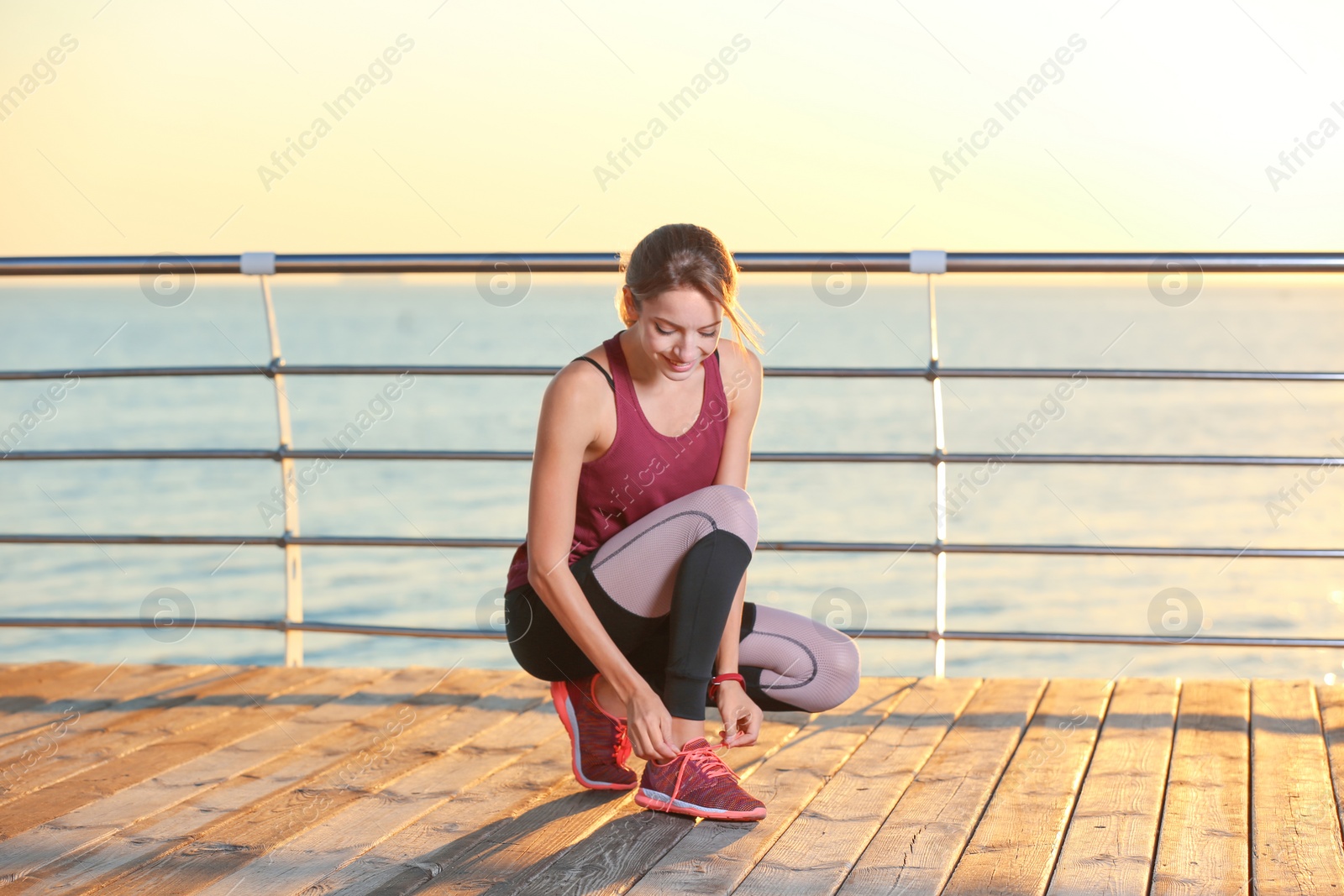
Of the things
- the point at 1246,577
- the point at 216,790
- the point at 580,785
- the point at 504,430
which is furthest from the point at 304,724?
the point at 504,430

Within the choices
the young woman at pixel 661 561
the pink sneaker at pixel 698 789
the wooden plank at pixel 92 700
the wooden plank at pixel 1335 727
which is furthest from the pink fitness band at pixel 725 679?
the wooden plank at pixel 92 700

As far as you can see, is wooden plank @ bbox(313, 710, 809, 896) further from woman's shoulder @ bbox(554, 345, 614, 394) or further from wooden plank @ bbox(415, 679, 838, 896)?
woman's shoulder @ bbox(554, 345, 614, 394)

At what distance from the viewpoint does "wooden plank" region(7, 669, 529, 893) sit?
146 centimetres

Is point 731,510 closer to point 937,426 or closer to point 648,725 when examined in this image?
point 648,725

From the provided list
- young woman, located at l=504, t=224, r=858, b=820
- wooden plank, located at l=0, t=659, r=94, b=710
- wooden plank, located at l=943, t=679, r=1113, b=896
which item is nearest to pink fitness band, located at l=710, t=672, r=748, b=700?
young woman, located at l=504, t=224, r=858, b=820

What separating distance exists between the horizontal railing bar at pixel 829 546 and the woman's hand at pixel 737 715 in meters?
0.46

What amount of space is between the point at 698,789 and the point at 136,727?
1.15 metres

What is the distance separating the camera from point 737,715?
5.77 ft

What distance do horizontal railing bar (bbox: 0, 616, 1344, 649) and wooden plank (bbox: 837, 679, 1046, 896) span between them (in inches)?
4.5

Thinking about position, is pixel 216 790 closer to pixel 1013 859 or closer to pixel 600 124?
pixel 1013 859

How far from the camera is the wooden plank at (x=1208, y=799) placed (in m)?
1.41

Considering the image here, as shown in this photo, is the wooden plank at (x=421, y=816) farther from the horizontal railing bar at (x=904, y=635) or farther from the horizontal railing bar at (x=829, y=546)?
the horizontal railing bar at (x=829, y=546)

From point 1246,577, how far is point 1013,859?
765 centimetres

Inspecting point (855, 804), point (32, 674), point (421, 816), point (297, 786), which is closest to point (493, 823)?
point (421, 816)
